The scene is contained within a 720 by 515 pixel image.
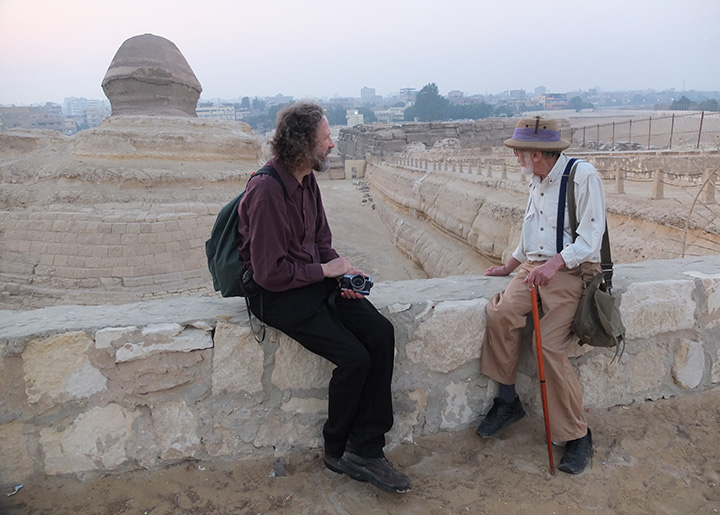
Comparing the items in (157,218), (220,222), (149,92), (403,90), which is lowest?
(157,218)

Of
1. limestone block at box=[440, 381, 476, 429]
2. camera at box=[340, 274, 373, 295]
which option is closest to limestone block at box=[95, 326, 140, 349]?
camera at box=[340, 274, 373, 295]

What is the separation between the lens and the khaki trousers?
2318 mm

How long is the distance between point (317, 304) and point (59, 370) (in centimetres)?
Result: 107

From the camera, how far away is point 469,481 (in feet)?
7.14

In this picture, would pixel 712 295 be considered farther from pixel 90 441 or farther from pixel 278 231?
pixel 90 441

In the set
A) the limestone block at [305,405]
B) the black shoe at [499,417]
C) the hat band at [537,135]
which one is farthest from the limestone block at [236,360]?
the hat band at [537,135]

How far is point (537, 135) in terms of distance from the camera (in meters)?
2.47

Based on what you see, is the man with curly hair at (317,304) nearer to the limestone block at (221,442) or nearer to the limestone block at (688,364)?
A: the limestone block at (221,442)

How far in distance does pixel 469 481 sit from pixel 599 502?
1.65 ft

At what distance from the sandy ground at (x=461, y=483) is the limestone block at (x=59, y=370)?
1.18 feet

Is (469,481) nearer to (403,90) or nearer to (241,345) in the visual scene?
(241,345)

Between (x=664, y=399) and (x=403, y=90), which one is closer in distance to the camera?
(x=664, y=399)

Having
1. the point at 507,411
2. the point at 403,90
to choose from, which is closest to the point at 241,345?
the point at 507,411

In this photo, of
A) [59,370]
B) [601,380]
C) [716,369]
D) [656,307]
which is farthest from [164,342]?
[716,369]
